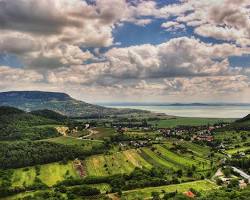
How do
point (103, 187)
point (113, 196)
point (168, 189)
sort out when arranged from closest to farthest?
1. point (113, 196)
2. point (168, 189)
3. point (103, 187)

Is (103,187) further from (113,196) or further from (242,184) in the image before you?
(242,184)

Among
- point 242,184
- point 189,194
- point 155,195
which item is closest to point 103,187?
point 155,195

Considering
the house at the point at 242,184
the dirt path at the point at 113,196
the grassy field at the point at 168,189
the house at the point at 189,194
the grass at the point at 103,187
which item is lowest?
the grass at the point at 103,187

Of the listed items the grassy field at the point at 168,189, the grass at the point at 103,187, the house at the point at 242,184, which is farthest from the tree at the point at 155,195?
the house at the point at 242,184

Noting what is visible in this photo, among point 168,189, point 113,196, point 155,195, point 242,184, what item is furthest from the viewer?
point 242,184

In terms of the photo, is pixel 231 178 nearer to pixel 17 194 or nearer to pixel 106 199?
pixel 106 199

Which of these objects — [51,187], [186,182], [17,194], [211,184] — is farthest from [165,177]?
[17,194]

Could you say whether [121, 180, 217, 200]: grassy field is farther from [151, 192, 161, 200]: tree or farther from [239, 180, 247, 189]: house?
[239, 180, 247, 189]: house

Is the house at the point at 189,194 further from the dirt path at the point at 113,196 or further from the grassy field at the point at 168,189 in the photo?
the dirt path at the point at 113,196
